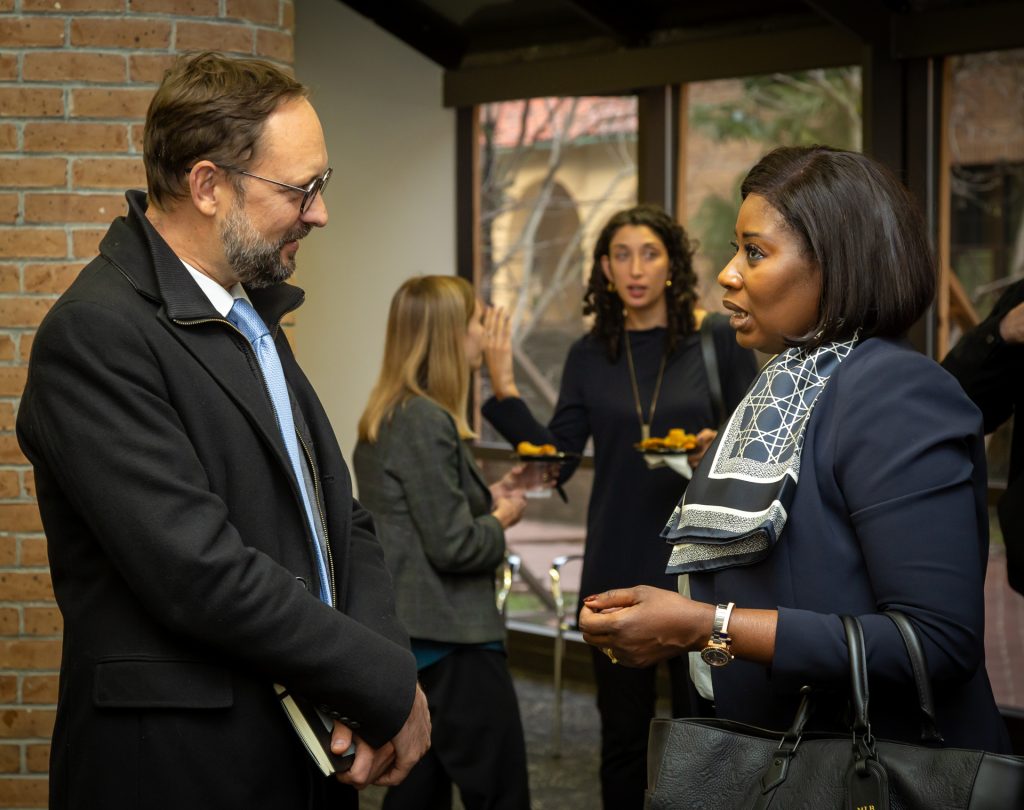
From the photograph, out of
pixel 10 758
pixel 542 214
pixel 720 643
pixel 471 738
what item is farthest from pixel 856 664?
pixel 542 214

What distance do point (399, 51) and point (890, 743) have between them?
5.13 m

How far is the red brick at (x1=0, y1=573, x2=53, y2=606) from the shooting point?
3221 millimetres

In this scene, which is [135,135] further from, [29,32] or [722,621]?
[722,621]

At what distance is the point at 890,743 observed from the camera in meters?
1.56

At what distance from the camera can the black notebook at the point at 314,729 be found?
1.83 m

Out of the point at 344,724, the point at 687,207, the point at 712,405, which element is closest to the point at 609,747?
the point at 712,405

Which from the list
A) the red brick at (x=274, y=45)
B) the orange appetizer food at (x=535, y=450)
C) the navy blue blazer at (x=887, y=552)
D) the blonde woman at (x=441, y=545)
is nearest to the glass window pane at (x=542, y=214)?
the orange appetizer food at (x=535, y=450)

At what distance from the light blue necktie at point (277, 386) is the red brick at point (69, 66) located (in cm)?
147

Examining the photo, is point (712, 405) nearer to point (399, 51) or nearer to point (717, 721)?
point (717, 721)

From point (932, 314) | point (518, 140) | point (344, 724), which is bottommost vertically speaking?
point (344, 724)

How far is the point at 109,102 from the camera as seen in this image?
10.4 ft

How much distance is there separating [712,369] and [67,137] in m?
1.90

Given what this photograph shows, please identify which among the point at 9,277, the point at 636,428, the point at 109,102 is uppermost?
the point at 109,102

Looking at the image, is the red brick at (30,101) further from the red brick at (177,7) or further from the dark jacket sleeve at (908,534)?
the dark jacket sleeve at (908,534)
